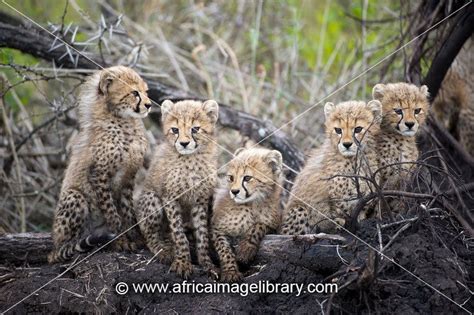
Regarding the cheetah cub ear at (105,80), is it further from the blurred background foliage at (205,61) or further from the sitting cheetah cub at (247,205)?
the sitting cheetah cub at (247,205)

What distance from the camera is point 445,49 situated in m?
5.34

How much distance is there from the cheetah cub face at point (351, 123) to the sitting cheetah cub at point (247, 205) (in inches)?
14.7

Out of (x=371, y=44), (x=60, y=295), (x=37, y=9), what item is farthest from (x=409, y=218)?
(x=37, y=9)

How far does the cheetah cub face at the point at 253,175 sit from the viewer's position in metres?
4.40

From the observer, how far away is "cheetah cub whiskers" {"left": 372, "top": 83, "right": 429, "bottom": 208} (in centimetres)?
457

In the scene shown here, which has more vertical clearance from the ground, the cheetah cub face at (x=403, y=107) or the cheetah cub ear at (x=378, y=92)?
the cheetah cub ear at (x=378, y=92)

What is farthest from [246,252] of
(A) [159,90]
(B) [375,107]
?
(A) [159,90]

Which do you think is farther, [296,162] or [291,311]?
Answer: [296,162]

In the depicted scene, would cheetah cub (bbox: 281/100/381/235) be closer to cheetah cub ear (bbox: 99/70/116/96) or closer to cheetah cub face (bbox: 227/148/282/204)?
cheetah cub face (bbox: 227/148/282/204)

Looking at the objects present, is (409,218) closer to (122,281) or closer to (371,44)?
(122,281)

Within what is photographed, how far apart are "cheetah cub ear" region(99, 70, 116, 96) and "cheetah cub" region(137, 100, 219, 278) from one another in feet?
1.17

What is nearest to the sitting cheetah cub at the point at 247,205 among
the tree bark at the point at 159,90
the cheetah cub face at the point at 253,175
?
the cheetah cub face at the point at 253,175

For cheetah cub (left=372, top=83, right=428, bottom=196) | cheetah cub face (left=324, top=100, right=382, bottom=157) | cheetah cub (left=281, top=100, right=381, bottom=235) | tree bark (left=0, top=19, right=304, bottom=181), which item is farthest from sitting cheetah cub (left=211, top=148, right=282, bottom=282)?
tree bark (left=0, top=19, right=304, bottom=181)

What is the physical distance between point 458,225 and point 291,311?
938mm
